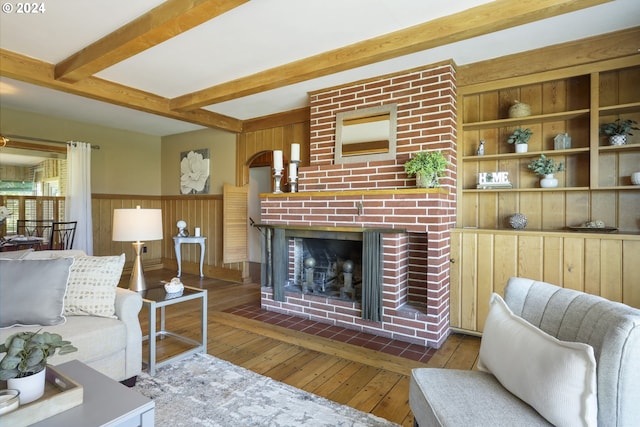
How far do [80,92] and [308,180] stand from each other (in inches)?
96.6

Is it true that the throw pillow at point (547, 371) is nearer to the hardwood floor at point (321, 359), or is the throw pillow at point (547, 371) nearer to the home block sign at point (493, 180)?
the hardwood floor at point (321, 359)

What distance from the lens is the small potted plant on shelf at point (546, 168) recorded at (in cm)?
288

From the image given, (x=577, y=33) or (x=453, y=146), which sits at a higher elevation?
(x=577, y=33)

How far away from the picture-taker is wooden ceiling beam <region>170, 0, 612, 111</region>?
2.10 m

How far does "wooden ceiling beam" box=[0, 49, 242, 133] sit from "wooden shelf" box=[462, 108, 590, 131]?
3262 millimetres

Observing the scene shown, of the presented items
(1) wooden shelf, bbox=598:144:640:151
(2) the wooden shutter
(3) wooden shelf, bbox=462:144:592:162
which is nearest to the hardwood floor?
(2) the wooden shutter

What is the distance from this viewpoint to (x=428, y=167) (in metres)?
2.84

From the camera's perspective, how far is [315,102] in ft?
12.5

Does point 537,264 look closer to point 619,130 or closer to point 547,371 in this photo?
point 619,130

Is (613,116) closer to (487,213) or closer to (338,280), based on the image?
(487,213)

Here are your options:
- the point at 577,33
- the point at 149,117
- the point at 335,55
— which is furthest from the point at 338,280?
the point at 149,117

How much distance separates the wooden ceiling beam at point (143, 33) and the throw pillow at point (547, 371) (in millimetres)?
2180

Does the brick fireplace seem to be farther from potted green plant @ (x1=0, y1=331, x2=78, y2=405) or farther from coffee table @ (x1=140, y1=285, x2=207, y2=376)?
potted green plant @ (x1=0, y1=331, x2=78, y2=405)

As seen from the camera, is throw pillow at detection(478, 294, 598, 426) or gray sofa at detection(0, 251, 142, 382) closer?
throw pillow at detection(478, 294, 598, 426)
